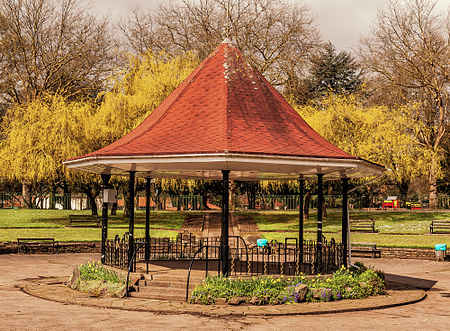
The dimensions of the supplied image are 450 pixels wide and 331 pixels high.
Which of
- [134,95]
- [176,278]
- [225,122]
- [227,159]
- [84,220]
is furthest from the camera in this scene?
[84,220]

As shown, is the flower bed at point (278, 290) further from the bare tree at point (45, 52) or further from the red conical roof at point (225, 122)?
the bare tree at point (45, 52)

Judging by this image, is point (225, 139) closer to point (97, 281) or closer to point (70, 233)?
point (97, 281)

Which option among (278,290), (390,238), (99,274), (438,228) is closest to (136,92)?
(390,238)

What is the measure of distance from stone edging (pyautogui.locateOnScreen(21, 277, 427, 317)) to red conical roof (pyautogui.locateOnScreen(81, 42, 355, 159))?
3.39m

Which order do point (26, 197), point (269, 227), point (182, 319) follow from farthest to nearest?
point (26, 197) < point (269, 227) < point (182, 319)

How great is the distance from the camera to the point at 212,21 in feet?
158

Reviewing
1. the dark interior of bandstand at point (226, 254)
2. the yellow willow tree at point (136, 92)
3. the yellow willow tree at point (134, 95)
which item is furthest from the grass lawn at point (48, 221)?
the dark interior of bandstand at point (226, 254)

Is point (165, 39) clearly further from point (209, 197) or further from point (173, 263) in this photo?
point (173, 263)

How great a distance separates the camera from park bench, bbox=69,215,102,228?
3687 cm

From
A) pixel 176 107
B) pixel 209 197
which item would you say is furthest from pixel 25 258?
pixel 209 197

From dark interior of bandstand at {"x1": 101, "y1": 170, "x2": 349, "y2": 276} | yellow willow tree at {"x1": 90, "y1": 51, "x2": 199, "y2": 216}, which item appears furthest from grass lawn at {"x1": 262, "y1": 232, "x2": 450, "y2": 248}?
dark interior of bandstand at {"x1": 101, "y1": 170, "x2": 349, "y2": 276}

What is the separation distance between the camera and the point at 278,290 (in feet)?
44.5

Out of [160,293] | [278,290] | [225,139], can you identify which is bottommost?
[160,293]

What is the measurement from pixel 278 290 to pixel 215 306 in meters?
1.62
